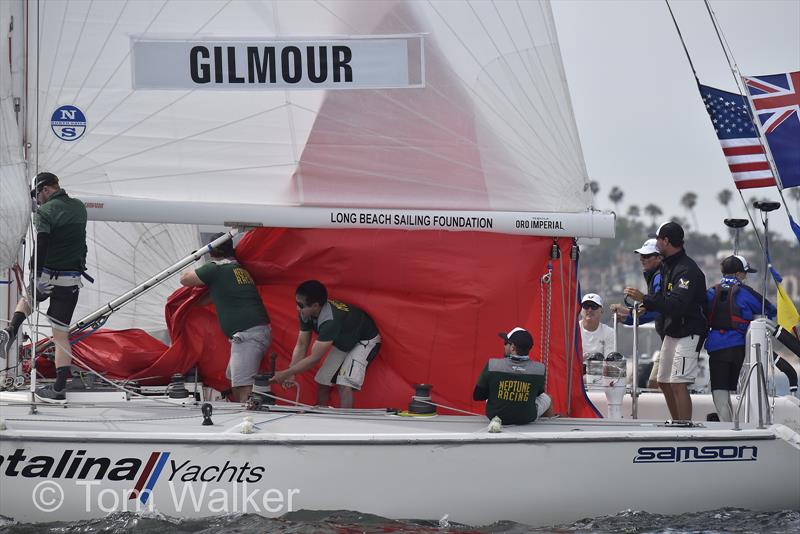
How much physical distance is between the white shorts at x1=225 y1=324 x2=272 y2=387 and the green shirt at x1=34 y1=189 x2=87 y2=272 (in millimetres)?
1070

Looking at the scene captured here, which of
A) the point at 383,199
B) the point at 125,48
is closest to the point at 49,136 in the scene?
the point at 125,48

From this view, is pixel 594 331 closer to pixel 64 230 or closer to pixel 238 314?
pixel 238 314

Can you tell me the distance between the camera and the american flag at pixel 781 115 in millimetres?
6980

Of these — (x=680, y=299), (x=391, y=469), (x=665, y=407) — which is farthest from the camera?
(x=665, y=407)

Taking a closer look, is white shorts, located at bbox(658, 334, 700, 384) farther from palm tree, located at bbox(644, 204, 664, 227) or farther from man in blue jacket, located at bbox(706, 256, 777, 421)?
palm tree, located at bbox(644, 204, 664, 227)

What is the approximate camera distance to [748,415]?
6.48 meters

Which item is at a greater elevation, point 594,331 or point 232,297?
point 232,297

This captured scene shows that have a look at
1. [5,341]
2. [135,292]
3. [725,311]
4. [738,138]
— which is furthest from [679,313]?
[5,341]

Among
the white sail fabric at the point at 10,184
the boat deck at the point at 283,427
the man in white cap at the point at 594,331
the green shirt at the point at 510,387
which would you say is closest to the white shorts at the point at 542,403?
the boat deck at the point at 283,427

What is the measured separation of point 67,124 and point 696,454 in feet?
13.6

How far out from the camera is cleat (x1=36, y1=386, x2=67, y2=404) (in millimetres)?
6754

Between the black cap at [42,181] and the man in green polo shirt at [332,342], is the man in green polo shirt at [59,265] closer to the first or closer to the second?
the black cap at [42,181]

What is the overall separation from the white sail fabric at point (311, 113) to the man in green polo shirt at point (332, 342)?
618 millimetres

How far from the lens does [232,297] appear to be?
727 centimetres
